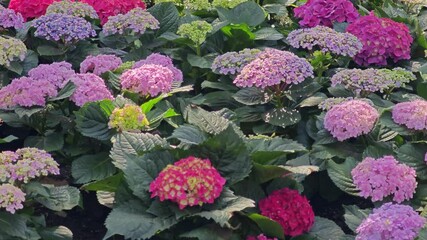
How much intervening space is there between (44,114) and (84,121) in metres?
0.37

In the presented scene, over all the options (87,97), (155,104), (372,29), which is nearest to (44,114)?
(87,97)

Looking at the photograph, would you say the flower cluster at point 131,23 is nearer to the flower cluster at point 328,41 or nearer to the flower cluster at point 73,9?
the flower cluster at point 73,9

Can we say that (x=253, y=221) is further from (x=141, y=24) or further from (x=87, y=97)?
(x=141, y=24)

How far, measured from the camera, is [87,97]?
4.44m

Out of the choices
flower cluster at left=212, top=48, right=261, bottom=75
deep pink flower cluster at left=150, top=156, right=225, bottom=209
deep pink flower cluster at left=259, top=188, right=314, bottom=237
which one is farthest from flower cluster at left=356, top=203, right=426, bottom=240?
flower cluster at left=212, top=48, right=261, bottom=75

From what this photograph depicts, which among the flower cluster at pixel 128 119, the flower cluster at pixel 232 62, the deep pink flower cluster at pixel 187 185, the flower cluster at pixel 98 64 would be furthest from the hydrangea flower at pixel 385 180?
the flower cluster at pixel 98 64

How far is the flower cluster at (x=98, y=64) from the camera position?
192 inches

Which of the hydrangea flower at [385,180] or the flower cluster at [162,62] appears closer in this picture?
the hydrangea flower at [385,180]

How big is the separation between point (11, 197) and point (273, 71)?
1.70 m

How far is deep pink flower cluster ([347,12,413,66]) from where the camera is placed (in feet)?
18.2

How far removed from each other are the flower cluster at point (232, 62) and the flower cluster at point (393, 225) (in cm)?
170

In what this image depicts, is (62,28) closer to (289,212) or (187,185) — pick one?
(187,185)

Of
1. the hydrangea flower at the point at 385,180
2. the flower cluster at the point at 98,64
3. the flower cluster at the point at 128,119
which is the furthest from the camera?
the flower cluster at the point at 98,64

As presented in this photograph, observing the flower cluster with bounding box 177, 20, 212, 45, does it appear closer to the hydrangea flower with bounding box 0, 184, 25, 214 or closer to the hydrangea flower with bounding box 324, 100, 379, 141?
the hydrangea flower with bounding box 324, 100, 379, 141
